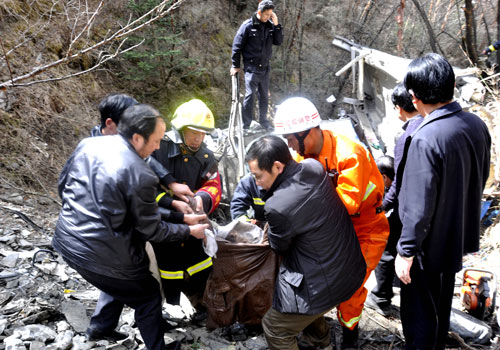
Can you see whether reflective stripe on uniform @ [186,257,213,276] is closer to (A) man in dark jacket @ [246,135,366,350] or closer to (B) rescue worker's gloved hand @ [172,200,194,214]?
(B) rescue worker's gloved hand @ [172,200,194,214]

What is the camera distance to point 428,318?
2.23 metres

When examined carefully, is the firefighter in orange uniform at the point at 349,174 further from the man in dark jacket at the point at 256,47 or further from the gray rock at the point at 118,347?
the man in dark jacket at the point at 256,47

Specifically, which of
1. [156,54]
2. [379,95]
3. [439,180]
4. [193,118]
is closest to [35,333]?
[193,118]

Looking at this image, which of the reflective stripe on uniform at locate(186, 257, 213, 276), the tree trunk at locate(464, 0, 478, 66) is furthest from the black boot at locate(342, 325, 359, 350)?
the tree trunk at locate(464, 0, 478, 66)

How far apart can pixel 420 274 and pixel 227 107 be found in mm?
7518

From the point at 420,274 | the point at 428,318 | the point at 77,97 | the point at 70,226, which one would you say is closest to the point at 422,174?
the point at 420,274

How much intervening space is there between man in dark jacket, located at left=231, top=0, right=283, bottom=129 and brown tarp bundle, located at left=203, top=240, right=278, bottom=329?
3781 mm

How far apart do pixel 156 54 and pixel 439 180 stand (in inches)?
242

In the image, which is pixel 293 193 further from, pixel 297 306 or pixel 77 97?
pixel 77 97

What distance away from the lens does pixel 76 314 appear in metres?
2.64

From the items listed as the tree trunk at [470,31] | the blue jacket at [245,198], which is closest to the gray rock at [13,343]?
the blue jacket at [245,198]

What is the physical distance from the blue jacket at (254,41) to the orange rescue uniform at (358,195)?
371 cm

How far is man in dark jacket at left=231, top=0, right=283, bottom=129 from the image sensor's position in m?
5.63

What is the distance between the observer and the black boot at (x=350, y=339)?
2609mm
